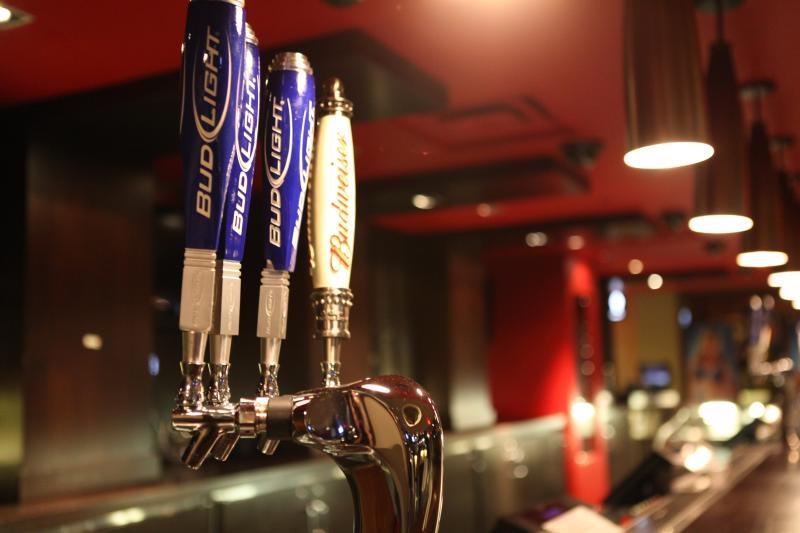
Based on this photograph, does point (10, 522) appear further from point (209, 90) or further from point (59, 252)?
point (209, 90)

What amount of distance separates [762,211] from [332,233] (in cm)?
195

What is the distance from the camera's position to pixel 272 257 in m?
0.88

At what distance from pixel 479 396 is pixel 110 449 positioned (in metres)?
4.15

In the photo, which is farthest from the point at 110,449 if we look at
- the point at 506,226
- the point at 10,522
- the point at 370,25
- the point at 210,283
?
the point at 506,226

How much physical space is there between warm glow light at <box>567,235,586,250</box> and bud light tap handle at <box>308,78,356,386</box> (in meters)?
6.05

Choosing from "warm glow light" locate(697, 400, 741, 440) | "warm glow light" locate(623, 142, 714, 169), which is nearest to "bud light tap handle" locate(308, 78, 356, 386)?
"warm glow light" locate(623, 142, 714, 169)

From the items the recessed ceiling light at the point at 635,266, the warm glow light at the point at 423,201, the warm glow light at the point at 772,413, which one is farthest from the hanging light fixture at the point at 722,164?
the recessed ceiling light at the point at 635,266

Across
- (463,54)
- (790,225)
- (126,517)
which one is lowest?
(126,517)

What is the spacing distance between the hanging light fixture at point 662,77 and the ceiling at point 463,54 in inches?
16.9

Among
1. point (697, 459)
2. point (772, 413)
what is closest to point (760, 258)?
point (697, 459)

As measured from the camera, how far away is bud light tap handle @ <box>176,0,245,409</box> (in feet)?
2.54

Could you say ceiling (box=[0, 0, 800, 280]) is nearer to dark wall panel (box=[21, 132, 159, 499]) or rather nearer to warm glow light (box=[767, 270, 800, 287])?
dark wall panel (box=[21, 132, 159, 499])

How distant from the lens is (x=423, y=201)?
17.0 feet

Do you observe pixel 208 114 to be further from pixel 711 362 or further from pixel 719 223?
pixel 711 362
